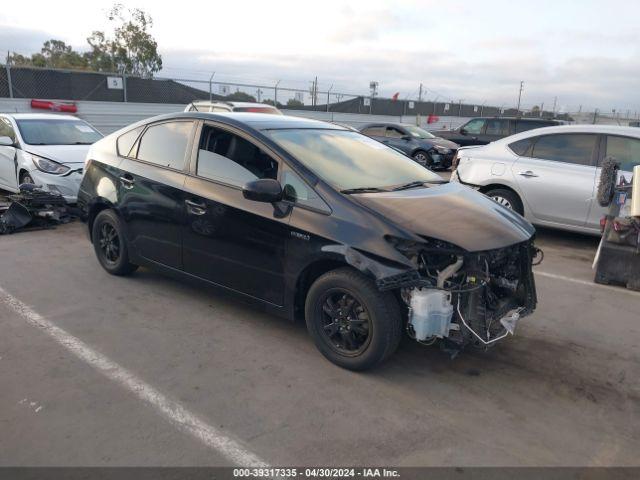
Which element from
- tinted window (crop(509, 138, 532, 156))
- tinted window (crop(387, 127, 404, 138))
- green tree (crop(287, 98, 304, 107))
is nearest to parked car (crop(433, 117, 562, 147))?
tinted window (crop(387, 127, 404, 138))

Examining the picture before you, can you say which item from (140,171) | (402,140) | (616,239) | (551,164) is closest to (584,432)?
(616,239)

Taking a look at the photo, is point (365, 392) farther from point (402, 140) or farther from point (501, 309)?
point (402, 140)

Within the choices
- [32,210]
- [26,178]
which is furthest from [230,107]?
[32,210]

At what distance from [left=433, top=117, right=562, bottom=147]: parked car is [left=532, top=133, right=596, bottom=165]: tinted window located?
803cm

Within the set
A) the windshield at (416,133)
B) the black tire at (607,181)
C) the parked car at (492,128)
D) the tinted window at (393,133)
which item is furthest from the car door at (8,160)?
the parked car at (492,128)

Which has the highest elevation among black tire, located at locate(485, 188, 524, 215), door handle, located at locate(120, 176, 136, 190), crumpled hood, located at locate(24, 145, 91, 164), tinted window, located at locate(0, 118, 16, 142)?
tinted window, located at locate(0, 118, 16, 142)

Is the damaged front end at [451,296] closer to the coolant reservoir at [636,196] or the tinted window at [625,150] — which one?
the coolant reservoir at [636,196]

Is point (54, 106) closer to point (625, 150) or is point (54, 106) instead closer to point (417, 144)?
point (417, 144)

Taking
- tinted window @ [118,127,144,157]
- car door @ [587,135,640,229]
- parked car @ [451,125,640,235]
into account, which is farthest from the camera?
parked car @ [451,125,640,235]

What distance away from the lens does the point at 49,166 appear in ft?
25.5

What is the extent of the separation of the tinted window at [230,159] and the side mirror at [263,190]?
0.23 m

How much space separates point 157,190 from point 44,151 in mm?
→ 4516

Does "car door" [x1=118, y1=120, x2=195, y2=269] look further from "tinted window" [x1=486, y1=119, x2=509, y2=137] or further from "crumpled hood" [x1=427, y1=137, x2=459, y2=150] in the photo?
"tinted window" [x1=486, y1=119, x2=509, y2=137]

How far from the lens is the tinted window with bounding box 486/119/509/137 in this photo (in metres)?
15.8
